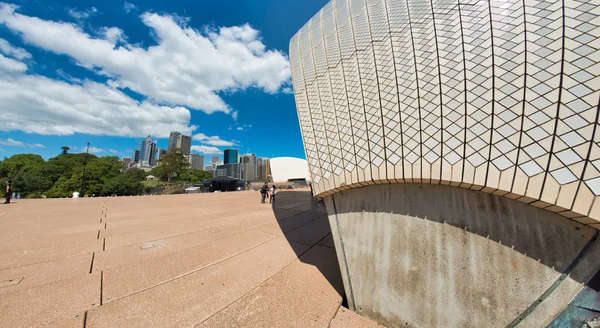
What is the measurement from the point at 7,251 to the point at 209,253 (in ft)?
15.7

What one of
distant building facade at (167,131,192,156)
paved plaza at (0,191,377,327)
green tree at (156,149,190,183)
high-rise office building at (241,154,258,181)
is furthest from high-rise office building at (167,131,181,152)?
paved plaza at (0,191,377,327)

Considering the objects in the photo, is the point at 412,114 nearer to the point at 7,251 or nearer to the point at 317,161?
the point at 317,161

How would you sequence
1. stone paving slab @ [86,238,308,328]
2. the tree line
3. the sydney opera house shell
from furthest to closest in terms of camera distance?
the tree line
stone paving slab @ [86,238,308,328]
the sydney opera house shell

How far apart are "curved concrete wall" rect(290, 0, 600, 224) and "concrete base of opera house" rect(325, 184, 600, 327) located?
0.80 ft

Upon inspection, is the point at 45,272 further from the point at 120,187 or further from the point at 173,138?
the point at 173,138

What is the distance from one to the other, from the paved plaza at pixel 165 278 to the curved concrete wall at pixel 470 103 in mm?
2080

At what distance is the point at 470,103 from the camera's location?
2.94 metres

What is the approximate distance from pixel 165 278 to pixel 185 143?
181420 mm

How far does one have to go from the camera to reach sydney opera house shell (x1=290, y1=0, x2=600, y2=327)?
220cm

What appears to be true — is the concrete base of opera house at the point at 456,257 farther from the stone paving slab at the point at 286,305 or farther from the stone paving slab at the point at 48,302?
the stone paving slab at the point at 48,302

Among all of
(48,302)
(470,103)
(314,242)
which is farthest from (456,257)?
(48,302)

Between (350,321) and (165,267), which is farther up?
(165,267)

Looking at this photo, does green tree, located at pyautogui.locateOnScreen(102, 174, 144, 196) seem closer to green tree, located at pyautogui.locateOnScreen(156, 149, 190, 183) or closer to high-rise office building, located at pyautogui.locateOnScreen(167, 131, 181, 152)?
green tree, located at pyautogui.locateOnScreen(156, 149, 190, 183)

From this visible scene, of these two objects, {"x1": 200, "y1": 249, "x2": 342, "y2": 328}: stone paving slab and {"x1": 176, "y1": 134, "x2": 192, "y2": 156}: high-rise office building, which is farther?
{"x1": 176, "y1": 134, "x2": 192, "y2": 156}: high-rise office building
